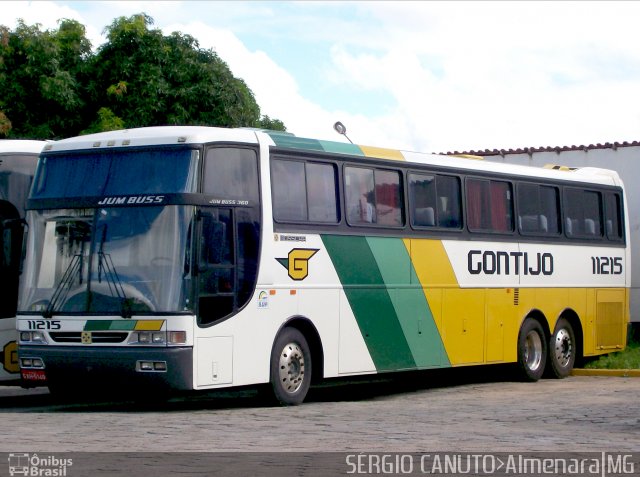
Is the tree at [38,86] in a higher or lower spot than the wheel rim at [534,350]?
higher

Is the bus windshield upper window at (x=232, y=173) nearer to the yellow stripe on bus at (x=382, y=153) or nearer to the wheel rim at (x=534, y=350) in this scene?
the yellow stripe on bus at (x=382, y=153)

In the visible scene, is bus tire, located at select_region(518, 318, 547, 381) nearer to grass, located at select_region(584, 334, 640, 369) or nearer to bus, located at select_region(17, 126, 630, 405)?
bus, located at select_region(17, 126, 630, 405)

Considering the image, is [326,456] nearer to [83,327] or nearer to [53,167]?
[83,327]

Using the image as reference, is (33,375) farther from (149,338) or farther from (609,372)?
(609,372)

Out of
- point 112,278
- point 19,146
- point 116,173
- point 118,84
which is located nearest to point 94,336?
point 112,278

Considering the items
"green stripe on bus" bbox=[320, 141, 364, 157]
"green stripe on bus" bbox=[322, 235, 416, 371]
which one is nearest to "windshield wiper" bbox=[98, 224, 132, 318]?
"green stripe on bus" bbox=[322, 235, 416, 371]

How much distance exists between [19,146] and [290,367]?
184 inches

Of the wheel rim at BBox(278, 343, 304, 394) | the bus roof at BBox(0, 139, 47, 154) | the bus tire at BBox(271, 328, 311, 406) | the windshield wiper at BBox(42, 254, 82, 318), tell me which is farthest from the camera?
the bus roof at BBox(0, 139, 47, 154)

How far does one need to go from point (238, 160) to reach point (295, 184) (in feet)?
3.66

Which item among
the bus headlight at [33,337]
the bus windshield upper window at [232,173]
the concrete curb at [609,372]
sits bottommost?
the concrete curb at [609,372]

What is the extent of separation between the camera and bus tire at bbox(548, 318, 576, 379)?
73.1 feet

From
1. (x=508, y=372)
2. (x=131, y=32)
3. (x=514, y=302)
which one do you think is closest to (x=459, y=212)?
(x=514, y=302)

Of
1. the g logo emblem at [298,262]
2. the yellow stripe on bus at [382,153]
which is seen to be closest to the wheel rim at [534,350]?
the yellow stripe on bus at [382,153]

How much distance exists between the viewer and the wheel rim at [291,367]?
16.3 metres
